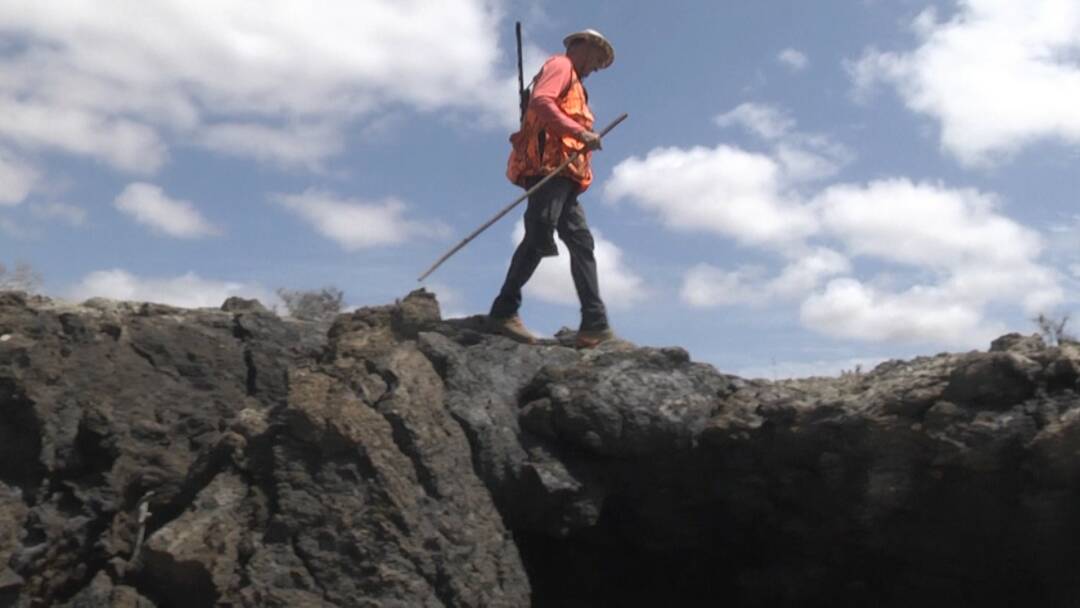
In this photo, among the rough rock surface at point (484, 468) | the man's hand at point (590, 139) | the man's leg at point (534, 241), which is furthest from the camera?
the man's leg at point (534, 241)

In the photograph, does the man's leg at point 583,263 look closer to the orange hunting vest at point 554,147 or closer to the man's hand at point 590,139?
the orange hunting vest at point 554,147

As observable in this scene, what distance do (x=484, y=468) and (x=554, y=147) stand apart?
2.10m

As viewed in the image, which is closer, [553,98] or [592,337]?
[553,98]

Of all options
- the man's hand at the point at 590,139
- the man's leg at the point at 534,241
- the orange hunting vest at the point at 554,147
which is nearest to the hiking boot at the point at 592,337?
the man's leg at the point at 534,241

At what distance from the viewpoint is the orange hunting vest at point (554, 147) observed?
6.54 meters

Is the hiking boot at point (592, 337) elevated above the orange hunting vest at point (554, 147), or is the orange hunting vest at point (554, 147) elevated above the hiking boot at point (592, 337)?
the orange hunting vest at point (554, 147)

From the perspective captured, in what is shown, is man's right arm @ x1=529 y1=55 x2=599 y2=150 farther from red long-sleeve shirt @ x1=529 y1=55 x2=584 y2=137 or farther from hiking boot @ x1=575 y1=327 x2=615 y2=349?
hiking boot @ x1=575 y1=327 x2=615 y2=349

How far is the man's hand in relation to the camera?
634cm

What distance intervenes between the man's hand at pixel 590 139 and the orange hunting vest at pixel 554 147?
0.22ft

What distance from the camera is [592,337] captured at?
21.5 feet

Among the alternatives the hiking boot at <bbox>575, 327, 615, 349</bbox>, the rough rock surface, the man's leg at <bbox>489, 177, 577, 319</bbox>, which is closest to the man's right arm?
the man's leg at <bbox>489, 177, 577, 319</bbox>

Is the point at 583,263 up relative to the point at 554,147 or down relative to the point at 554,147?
down

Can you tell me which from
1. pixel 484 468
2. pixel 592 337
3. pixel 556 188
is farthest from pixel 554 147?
pixel 484 468

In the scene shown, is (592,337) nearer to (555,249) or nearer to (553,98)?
(555,249)
